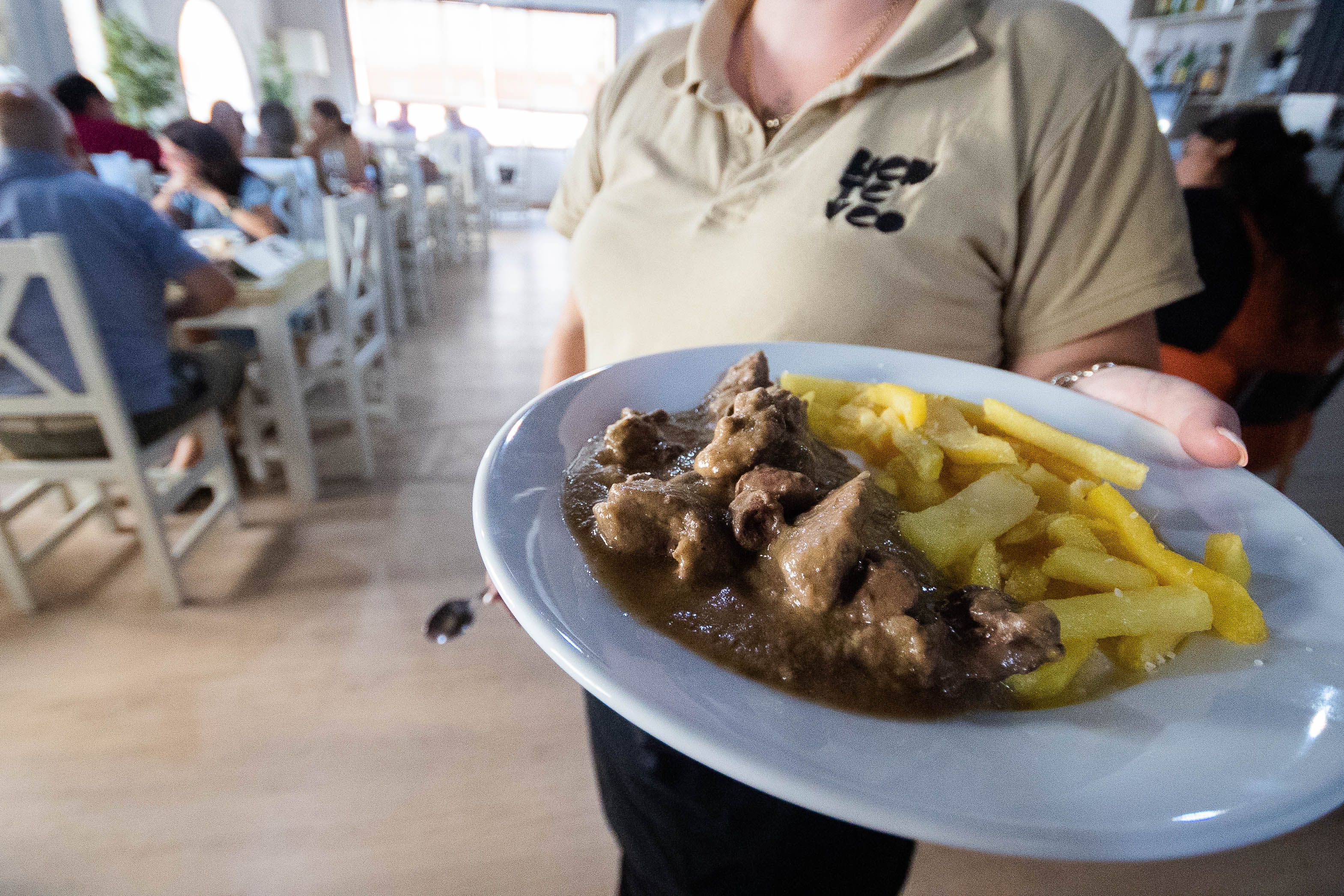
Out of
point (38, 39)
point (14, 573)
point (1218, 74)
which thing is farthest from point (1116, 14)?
point (38, 39)

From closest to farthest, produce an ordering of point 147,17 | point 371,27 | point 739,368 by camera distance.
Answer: point 739,368, point 147,17, point 371,27

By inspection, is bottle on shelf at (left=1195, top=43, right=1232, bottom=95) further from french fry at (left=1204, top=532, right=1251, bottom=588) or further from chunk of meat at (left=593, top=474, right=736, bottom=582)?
chunk of meat at (left=593, top=474, right=736, bottom=582)

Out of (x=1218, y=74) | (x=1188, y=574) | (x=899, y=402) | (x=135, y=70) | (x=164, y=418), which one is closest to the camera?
(x=1188, y=574)

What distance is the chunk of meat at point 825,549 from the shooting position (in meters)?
0.62

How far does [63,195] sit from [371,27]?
13.3 m

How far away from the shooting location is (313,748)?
6.45ft

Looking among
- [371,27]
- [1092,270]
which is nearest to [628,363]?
[1092,270]

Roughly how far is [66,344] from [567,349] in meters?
1.87

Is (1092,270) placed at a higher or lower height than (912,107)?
lower

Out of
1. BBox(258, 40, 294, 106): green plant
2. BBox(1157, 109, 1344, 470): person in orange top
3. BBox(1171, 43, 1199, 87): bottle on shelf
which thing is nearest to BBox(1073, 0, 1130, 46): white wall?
BBox(1171, 43, 1199, 87): bottle on shelf

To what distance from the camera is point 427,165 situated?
825 centimetres

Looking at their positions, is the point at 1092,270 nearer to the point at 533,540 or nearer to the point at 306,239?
the point at 533,540

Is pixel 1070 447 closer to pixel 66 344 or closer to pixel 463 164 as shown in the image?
pixel 66 344

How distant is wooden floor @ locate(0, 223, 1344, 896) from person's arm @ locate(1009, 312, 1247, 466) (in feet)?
4.47
